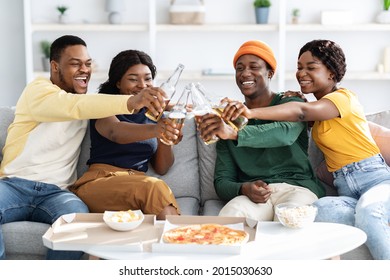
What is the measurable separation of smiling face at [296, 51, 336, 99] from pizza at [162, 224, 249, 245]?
96cm

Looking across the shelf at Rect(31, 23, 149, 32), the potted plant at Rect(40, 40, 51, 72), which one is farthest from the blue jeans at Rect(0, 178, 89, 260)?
the potted plant at Rect(40, 40, 51, 72)

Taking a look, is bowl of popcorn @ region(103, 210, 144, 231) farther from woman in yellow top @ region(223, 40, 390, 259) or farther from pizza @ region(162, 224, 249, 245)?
woman in yellow top @ region(223, 40, 390, 259)

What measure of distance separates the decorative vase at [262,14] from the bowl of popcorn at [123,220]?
12.6 ft

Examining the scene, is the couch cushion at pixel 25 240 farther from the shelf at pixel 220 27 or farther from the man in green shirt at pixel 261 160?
the shelf at pixel 220 27

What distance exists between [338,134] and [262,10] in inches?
126

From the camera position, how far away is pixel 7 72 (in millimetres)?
6121

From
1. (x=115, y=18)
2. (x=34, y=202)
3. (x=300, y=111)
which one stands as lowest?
(x=34, y=202)

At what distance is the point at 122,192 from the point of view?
9.22 ft

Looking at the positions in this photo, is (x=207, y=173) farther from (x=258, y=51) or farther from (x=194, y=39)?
(x=194, y=39)

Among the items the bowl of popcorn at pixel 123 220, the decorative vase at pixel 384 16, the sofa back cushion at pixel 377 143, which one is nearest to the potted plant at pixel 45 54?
the decorative vase at pixel 384 16

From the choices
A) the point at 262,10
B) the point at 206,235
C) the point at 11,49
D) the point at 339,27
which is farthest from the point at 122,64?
the point at 11,49

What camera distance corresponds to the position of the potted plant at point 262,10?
5.83 meters

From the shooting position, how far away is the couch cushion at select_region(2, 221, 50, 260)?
8.65 feet

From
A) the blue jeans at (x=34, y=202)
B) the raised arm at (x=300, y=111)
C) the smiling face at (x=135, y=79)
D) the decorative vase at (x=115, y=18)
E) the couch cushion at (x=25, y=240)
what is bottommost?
the couch cushion at (x=25, y=240)
